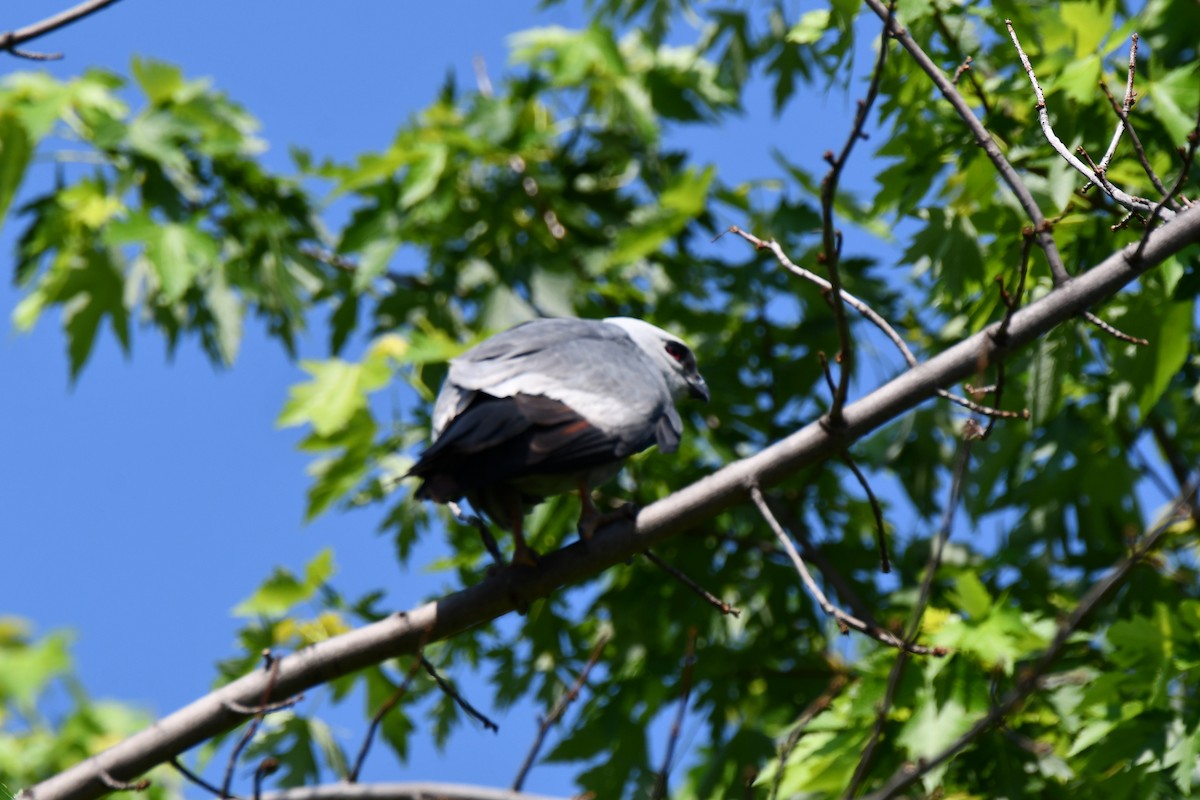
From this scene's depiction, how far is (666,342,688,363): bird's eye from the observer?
184 inches

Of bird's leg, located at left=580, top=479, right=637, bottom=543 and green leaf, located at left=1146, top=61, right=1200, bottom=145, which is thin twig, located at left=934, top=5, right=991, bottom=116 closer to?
green leaf, located at left=1146, top=61, right=1200, bottom=145

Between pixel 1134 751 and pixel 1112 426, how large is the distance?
1.62 meters

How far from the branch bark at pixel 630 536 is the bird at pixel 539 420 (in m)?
0.15

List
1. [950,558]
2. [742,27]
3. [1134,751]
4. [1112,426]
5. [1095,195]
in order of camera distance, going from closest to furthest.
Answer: [1134,751]
[1095,195]
[1112,426]
[950,558]
[742,27]

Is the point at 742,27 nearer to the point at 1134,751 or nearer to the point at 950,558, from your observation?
the point at 950,558

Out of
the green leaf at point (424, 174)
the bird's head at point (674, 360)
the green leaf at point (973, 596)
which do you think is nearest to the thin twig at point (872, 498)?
the green leaf at point (973, 596)

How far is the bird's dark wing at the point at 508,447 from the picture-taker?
3.32 metres

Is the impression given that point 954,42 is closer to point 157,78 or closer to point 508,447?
point 508,447

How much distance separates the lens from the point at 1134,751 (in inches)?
146

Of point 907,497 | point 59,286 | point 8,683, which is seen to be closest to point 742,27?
point 907,497

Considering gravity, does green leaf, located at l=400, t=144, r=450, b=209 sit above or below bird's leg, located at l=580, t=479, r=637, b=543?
above

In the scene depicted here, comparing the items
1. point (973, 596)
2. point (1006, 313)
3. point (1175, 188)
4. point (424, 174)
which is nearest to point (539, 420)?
point (1006, 313)

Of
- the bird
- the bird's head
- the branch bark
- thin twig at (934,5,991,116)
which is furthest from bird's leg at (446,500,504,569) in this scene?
thin twig at (934,5,991,116)

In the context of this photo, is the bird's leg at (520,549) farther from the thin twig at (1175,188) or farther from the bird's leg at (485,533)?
the thin twig at (1175,188)
